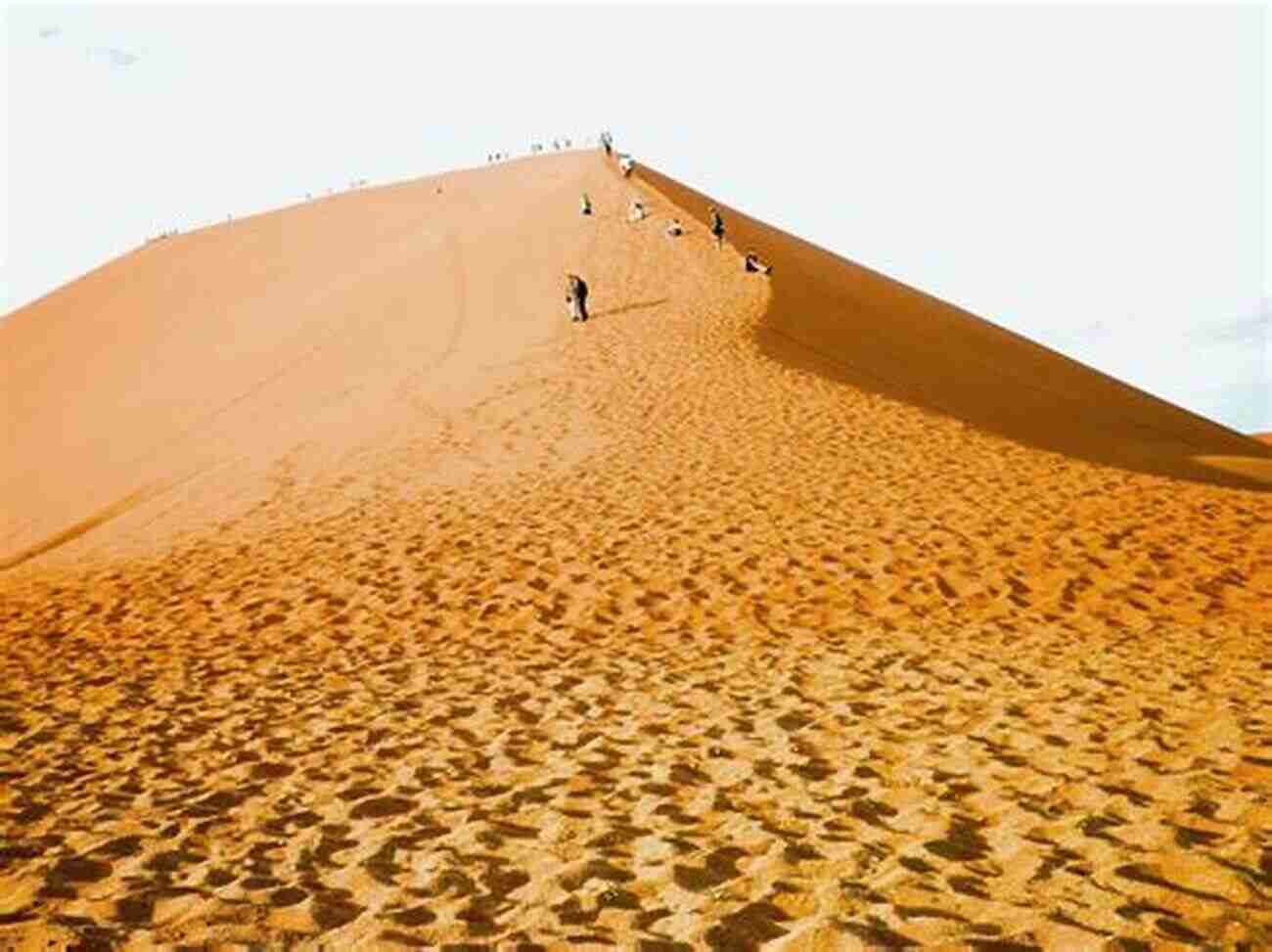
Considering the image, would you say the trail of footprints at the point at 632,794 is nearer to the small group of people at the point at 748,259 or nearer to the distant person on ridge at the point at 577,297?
the distant person on ridge at the point at 577,297

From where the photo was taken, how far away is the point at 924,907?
500 cm

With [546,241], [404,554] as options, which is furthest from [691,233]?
[404,554]

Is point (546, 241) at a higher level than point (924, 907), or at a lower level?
higher

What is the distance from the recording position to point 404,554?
1266 cm

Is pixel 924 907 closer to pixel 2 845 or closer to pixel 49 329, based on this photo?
pixel 2 845

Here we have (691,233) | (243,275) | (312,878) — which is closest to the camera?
(312,878)

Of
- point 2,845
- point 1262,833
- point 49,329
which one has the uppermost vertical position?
point 49,329

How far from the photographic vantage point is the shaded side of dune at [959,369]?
74.2 feet

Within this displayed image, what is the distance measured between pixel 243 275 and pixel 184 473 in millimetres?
27953

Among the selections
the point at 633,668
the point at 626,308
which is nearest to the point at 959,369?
the point at 626,308

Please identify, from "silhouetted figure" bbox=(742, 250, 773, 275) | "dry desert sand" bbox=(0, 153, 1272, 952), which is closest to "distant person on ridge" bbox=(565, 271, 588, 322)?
"dry desert sand" bbox=(0, 153, 1272, 952)

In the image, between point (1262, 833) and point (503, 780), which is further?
point (503, 780)

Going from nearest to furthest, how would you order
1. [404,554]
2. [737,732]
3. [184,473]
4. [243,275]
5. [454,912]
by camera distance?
[454,912] → [737,732] → [404,554] → [184,473] → [243,275]

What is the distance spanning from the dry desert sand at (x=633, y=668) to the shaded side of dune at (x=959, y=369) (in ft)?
2.04
